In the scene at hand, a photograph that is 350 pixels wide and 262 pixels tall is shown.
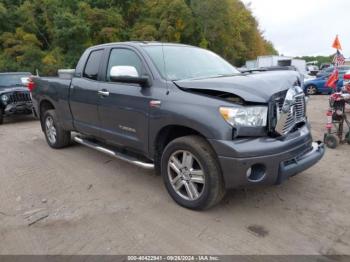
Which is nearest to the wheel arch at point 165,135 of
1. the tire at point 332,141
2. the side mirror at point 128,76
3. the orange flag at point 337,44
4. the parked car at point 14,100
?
the side mirror at point 128,76

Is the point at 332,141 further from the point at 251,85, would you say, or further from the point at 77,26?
the point at 77,26

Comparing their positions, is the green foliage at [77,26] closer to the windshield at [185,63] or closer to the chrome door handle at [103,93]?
the chrome door handle at [103,93]

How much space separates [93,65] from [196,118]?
2435mm

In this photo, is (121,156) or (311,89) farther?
(311,89)

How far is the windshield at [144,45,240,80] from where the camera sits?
3836mm

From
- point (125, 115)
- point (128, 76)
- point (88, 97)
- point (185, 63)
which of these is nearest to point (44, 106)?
point (88, 97)

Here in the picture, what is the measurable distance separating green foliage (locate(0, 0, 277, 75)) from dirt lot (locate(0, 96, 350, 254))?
73.7 feet

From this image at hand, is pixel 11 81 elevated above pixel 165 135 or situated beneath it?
elevated above

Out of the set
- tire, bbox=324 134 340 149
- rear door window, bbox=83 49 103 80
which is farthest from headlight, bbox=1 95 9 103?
tire, bbox=324 134 340 149

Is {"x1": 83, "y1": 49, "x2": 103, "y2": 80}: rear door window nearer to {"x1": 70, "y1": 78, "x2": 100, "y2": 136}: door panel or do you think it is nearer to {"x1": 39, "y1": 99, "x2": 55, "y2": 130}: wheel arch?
{"x1": 70, "y1": 78, "x2": 100, "y2": 136}: door panel

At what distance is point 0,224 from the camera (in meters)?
3.34

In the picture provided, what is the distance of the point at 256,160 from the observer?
2941mm

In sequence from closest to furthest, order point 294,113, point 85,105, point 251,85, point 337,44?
1. point 251,85
2. point 294,113
3. point 85,105
4. point 337,44

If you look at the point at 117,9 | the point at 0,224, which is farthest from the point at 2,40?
the point at 0,224
